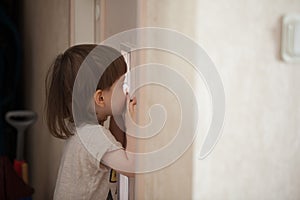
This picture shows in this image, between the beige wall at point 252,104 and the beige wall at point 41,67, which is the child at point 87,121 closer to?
the beige wall at point 41,67

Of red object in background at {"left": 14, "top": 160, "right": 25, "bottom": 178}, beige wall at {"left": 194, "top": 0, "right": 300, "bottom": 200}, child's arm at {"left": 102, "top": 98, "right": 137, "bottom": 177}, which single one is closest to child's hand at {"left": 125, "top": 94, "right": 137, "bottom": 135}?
child's arm at {"left": 102, "top": 98, "right": 137, "bottom": 177}

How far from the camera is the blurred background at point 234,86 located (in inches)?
21.0

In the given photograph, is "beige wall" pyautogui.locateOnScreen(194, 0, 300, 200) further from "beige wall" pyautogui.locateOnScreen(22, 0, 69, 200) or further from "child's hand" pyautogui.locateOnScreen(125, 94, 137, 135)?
"beige wall" pyautogui.locateOnScreen(22, 0, 69, 200)

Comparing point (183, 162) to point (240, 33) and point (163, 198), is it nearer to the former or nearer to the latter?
point (163, 198)

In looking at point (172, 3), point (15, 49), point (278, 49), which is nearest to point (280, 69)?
point (278, 49)

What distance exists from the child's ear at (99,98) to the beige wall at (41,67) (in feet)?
0.36

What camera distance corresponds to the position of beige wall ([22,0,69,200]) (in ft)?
2.17

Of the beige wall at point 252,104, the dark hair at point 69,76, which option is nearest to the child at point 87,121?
the dark hair at point 69,76

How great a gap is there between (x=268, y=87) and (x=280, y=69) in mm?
34

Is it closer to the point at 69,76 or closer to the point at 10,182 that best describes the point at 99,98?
the point at 69,76

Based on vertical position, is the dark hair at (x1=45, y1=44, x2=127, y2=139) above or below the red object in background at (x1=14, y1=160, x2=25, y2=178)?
above

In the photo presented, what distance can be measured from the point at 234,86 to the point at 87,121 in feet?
0.90

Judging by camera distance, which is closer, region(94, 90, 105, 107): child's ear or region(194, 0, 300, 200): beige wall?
region(194, 0, 300, 200): beige wall

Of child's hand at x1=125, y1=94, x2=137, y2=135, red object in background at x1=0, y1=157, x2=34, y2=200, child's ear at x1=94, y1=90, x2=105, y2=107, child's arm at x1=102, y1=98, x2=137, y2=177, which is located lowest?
red object in background at x1=0, y1=157, x2=34, y2=200
